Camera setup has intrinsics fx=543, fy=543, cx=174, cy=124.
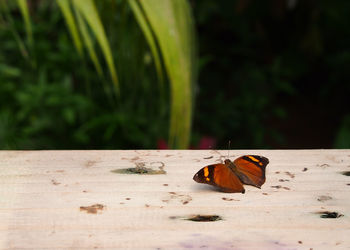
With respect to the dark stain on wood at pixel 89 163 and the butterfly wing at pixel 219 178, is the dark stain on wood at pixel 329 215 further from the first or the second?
the dark stain on wood at pixel 89 163

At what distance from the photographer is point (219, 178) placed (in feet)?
2.48

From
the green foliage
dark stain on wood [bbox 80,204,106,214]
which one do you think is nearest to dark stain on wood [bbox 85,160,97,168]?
dark stain on wood [bbox 80,204,106,214]

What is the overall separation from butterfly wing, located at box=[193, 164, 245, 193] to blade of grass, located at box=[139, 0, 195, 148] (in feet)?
1.22

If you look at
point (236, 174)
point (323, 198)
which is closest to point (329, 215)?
point (323, 198)

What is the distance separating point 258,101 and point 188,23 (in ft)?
5.12

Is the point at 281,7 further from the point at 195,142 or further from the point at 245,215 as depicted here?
the point at 245,215

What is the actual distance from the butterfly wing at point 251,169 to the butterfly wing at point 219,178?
0.05 feet

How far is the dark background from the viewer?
2283mm

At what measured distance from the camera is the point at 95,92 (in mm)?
2527

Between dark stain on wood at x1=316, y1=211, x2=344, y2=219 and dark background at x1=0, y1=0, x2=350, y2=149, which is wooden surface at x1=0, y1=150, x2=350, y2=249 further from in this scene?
dark background at x1=0, y1=0, x2=350, y2=149

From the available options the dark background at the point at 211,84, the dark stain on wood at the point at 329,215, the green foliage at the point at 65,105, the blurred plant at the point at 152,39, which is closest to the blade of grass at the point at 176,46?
the blurred plant at the point at 152,39

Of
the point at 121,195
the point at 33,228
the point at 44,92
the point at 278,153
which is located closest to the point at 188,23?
the point at 278,153

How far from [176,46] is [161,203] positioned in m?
0.46

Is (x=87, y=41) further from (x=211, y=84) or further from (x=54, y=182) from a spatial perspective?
(x=211, y=84)
